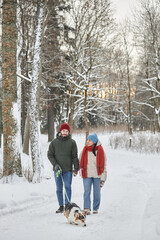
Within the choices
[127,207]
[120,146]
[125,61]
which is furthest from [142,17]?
[127,207]

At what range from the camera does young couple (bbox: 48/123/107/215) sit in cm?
596

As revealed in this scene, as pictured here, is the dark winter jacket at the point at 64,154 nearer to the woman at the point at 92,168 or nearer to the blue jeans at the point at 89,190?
the woman at the point at 92,168

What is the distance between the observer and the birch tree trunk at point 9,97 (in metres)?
8.58

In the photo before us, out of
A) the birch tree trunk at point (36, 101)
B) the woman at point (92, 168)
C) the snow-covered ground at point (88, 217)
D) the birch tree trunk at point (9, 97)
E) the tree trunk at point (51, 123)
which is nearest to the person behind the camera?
the snow-covered ground at point (88, 217)

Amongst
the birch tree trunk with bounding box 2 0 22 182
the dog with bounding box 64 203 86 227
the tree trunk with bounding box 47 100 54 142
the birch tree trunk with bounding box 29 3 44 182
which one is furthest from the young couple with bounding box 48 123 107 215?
the tree trunk with bounding box 47 100 54 142

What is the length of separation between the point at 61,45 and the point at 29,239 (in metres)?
17.1

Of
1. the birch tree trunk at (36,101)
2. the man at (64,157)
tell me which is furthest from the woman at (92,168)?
the birch tree trunk at (36,101)

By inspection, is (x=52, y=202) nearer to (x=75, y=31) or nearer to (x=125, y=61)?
(x=75, y=31)

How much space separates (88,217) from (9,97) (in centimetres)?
476

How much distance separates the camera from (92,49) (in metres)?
16.4

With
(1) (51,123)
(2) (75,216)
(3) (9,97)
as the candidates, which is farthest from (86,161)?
(1) (51,123)

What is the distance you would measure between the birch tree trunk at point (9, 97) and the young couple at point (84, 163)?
2954 millimetres

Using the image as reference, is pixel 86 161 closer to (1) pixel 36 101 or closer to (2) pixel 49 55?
(1) pixel 36 101

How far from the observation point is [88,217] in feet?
18.5
